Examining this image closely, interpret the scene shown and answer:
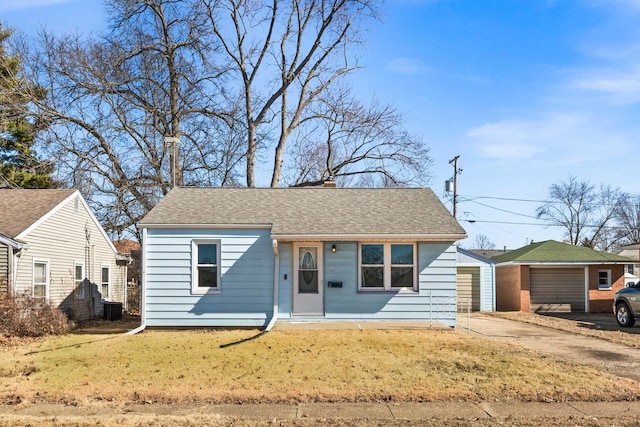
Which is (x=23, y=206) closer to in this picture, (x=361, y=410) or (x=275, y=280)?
(x=275, y=280)

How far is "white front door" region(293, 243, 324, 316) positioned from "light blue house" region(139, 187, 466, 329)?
3 centimetres

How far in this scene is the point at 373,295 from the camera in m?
15.5

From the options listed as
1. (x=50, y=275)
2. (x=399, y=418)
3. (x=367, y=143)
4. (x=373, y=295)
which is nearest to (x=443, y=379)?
(x=399, y=418)

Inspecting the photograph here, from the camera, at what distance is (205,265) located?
15.5 metres

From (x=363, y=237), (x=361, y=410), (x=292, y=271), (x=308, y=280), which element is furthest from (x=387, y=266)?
(x=361, y=410)

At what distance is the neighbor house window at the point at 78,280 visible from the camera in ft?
67.6

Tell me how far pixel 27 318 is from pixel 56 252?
4.47 metres

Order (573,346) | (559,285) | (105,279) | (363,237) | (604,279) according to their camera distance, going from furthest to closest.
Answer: (604,279) → (559,285) → (105,279) → (363,237) → (573,346)

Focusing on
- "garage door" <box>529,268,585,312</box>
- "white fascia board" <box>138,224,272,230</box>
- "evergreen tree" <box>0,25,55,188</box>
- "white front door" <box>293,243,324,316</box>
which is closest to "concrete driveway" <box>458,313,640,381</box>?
"white front door" <box>293,243,324,316</box>

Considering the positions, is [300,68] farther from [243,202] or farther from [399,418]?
[399,418]

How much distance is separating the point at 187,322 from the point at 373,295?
4.83 metres

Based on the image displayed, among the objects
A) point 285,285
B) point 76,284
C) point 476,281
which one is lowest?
point 476,281

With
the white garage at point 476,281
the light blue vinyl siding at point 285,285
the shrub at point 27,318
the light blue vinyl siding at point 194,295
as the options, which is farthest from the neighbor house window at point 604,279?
the shrub at point 27,318

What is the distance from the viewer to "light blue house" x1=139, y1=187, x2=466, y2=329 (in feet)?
50.4
